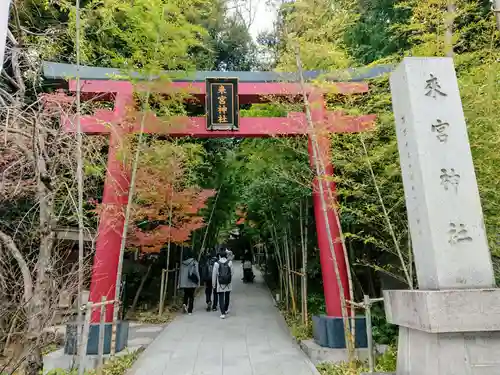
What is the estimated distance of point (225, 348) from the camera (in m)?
5.88

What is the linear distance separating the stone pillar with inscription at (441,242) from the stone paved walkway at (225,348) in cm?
216

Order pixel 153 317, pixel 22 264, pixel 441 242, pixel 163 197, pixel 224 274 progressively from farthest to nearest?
1. pixel 153 317
2. pixel 224 274
3. pixel 163 197
4. pixel 22 264
5. pixel 441 242

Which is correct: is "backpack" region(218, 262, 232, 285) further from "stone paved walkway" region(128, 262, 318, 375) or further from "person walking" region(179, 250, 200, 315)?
"stone paved walkway" region(128, 262, 318, 375)

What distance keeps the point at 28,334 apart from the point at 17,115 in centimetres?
183

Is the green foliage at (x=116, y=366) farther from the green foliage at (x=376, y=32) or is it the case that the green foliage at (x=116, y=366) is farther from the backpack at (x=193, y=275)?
the green foliage at (x=376, y=32)

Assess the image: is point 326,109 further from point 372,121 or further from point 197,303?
point 197,303

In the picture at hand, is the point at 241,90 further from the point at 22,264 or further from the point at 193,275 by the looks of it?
the point at 22,264

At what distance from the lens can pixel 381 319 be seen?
649cm

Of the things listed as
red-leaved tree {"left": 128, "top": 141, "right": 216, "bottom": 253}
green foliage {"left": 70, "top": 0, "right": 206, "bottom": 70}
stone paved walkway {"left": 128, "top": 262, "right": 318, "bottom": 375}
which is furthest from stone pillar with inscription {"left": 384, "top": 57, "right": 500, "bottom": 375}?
red-leaved tree {"left": 128, "top": 141, "right": 216, "bottom": 253}

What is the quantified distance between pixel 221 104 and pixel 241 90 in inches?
18.8

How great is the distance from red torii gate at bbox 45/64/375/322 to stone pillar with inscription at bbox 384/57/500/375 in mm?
1736

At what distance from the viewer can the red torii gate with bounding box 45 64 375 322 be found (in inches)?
217

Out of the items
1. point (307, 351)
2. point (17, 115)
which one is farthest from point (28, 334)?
point (307, 351)

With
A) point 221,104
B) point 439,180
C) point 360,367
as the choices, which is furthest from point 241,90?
point 360,367
